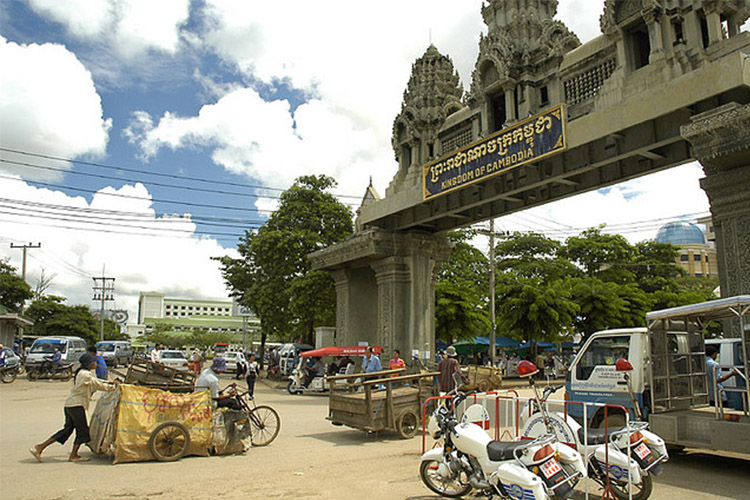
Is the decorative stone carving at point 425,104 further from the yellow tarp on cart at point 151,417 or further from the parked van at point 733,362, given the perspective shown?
the yellow tarp on cart at point 151,417

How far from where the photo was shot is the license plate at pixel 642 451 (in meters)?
6.34

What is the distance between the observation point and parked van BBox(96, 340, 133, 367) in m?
37.2

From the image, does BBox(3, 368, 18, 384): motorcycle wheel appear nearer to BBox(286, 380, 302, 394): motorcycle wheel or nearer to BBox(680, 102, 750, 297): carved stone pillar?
BBox(286, 380, 302, 394): motorcycle wheel

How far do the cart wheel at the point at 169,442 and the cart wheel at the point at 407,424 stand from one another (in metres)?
4.07

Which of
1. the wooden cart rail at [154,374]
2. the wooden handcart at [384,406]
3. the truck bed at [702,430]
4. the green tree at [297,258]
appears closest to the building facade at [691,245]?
the green tree at [297,258]

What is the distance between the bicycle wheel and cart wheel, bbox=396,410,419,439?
240cm

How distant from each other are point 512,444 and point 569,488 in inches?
27.8

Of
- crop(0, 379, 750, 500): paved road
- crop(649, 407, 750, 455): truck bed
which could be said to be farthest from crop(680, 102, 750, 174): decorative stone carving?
crop(0, 379, 750, 500): paved road

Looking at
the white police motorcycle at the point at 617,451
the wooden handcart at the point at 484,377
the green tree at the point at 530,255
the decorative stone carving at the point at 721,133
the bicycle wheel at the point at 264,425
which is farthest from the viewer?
the green tree at the point at 530,255

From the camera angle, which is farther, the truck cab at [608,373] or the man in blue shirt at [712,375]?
the truck cab at [608,373]

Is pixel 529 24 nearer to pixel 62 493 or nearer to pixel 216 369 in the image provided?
pixel 216 369

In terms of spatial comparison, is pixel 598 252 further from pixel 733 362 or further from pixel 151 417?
pixel 151 417

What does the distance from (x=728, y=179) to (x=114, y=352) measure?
1527 inches

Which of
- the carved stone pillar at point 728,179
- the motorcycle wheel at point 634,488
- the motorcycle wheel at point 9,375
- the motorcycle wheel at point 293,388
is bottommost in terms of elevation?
the motorcycle wheel at point 293,388
